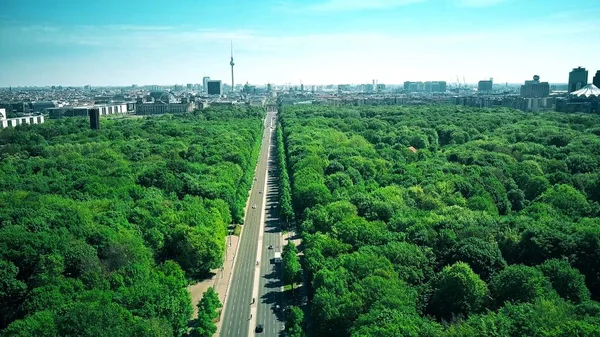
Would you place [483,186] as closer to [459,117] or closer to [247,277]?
[247,277]

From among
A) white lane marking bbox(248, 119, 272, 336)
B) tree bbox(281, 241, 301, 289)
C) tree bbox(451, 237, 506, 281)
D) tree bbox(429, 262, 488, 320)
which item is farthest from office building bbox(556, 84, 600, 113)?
tree bbox(429, 262, 488, 320)

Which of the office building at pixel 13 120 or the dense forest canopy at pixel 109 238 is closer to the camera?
the dense forest canopy at pixel 109 238

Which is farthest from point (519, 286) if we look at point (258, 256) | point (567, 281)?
point (258, 256)

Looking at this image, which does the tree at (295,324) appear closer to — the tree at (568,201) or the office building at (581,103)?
the tree at (568,201)

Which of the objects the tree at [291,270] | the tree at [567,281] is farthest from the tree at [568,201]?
the tree at [291,270]

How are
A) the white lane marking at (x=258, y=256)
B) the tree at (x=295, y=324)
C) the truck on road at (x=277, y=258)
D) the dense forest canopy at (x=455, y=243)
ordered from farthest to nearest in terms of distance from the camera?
the truck on road at (x=277, y=258), the white lane marking at (x=258, y=256), the tree at (x=295, y=324), the dense forest canopy at (x=455, y=243)

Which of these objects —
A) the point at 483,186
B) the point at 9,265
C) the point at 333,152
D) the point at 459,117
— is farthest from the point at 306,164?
the point at 459,117
